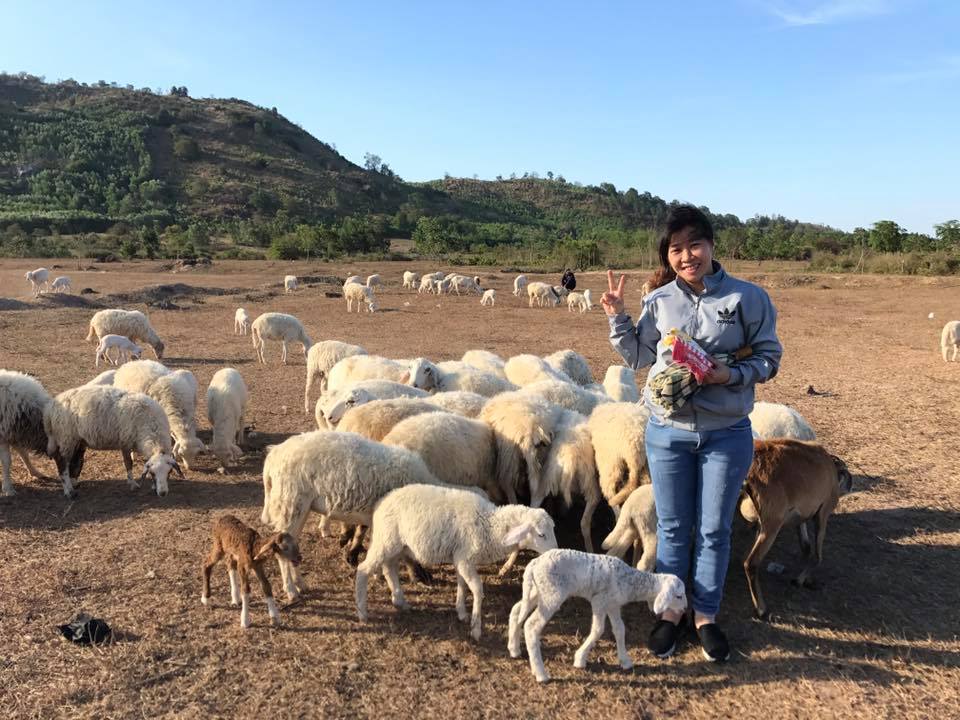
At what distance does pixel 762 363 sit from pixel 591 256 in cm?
4794

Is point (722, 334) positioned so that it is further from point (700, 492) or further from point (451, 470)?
point (451, 470)

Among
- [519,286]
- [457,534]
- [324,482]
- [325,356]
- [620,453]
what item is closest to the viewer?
[457,534]

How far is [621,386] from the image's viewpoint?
27.0 feet

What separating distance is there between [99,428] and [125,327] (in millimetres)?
8893

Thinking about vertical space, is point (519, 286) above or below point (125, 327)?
above

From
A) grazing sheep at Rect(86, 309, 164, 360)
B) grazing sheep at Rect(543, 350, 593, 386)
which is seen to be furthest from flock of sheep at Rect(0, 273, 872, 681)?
grazing sheep at Rect(86, 309, 164, 360)

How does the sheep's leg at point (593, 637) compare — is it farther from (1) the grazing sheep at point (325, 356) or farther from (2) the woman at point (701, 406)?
(1) the grazing sheep at point (325, 356)

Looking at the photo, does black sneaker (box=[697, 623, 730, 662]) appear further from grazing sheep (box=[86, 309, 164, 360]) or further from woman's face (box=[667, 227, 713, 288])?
grazing sheep (box=[86, 309, 164, 360])

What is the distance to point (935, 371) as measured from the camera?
43.7ft

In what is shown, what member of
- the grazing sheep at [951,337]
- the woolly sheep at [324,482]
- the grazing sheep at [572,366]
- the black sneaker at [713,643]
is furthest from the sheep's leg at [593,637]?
the grazing sheep at [951,337]

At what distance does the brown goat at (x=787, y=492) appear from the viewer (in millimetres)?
4438

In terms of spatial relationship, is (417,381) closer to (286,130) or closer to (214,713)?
(214,713)

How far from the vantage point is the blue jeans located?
3660 millimetres

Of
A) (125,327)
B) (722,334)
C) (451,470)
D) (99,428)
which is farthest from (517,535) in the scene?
(125,327)
